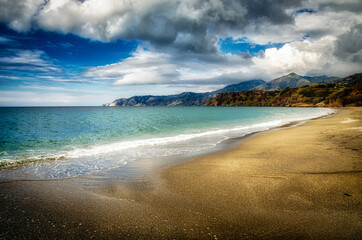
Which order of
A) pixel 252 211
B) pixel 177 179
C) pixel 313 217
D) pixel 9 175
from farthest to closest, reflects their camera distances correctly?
1. pixel 9 175
2. pixel 177 179
3. pixel 252 211
4. pixel 313 217

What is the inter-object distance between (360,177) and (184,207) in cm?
723

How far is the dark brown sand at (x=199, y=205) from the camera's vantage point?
14.3ft

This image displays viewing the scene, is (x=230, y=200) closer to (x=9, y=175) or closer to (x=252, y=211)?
(x=252, y=211)

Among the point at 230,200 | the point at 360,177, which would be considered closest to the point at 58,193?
the point at 230,200

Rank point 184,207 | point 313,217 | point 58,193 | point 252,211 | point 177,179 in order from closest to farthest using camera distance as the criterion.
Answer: point 313,217 < point 252,211 < point 184,207 < point 58,193 < point 177,179

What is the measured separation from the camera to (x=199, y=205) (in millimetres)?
5629

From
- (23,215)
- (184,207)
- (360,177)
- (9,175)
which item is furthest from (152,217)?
(9,175)

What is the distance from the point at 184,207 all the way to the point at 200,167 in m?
4.45

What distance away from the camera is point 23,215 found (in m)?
5.23

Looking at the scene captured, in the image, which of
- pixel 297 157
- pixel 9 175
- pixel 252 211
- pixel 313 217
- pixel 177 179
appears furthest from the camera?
pixel 297 157

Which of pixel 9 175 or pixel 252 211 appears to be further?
pixel 9 175

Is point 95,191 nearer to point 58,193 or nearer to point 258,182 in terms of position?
point 58,193

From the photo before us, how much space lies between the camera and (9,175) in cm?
910

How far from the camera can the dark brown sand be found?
14.3 ft
